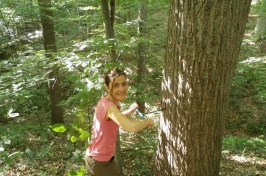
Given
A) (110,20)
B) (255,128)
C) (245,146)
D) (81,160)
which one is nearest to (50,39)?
(81,160)

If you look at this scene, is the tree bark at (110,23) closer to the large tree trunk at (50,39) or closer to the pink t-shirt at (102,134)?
the pink t-shirt at (102,134)

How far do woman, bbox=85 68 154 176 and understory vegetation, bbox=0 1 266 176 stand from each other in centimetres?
25

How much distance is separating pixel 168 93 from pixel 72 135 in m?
1.43

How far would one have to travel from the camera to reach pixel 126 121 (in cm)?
208

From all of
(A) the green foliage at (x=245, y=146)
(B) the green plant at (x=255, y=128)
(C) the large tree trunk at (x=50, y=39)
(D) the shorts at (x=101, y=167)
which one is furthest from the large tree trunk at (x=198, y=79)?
(B) the green plant at (x=255, y=128)

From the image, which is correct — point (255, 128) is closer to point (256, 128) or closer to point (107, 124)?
point (256, 128)

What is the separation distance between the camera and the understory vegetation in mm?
3273

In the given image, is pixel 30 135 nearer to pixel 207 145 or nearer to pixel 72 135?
pixel 72 135

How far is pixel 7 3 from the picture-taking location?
903 cm

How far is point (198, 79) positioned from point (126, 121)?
2.69 ft

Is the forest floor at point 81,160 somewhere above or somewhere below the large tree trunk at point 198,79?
below

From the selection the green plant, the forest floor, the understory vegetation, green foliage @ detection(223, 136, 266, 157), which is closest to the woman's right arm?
the understory vegetation

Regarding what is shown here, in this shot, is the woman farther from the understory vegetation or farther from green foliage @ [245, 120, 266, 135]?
green foliage @ [245, 120, 266, 135]

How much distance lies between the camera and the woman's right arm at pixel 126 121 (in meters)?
2.06
